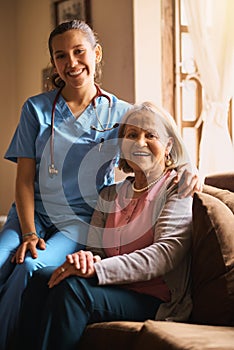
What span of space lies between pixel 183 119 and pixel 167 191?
5.60 feet

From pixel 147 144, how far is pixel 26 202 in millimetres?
477

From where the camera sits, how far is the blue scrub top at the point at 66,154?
2236 millimetres

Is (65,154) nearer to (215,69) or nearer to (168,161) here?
(168,161)

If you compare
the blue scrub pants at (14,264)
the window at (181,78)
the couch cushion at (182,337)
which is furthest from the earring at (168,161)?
the window at (181,78)

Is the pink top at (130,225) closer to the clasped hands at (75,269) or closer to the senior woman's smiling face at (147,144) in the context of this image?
the senior woman's smiling face at (147,144)

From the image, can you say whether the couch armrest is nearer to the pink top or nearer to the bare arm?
the pink top

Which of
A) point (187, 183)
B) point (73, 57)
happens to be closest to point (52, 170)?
point (73, 57)

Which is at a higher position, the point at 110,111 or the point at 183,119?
the point at 110,111

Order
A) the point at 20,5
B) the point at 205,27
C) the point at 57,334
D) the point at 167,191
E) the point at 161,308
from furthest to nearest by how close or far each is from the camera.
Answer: the point at 20,5 → the point at 205,27 → the point at 167,191 → the point at 161,308 → the point at 57,334

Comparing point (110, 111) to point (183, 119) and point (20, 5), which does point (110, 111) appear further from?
point (20, 5)

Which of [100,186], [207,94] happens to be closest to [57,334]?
[100,186]

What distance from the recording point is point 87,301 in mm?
1795

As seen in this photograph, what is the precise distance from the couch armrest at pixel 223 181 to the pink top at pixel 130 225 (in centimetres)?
24

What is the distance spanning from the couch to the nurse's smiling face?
0.64 m
